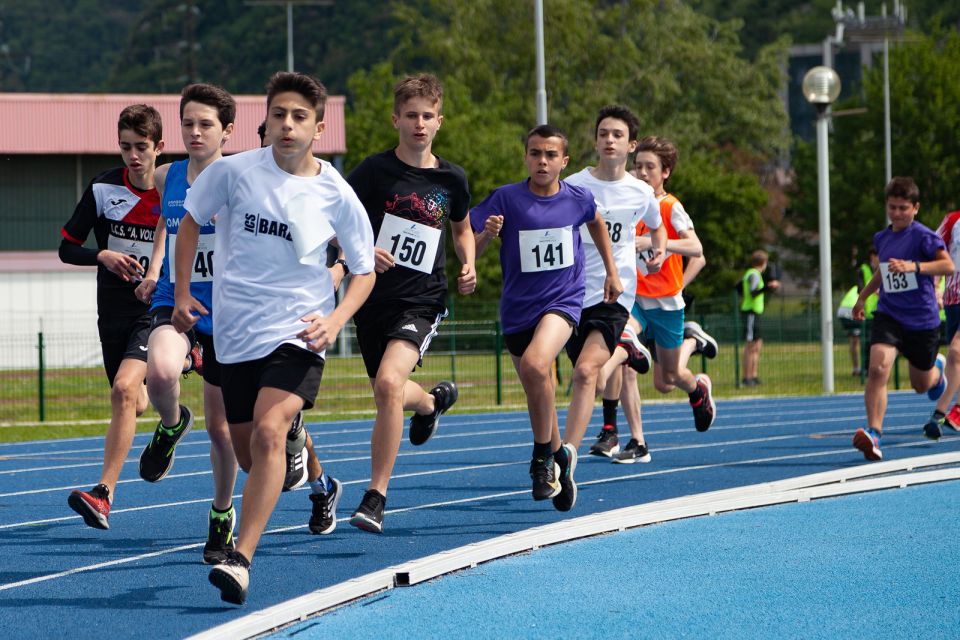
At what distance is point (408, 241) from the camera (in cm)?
734

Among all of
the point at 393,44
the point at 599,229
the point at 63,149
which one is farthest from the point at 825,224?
the point at 393,44

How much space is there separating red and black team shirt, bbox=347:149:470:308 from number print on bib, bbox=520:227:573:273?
0.67m

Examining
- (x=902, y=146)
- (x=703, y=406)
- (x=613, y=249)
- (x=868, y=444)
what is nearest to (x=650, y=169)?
Answer: (x=613, y=249)

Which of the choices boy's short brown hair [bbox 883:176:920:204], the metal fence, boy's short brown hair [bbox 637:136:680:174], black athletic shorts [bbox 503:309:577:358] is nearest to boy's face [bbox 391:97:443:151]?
black athletic shorts [bbox 503:309:577:358]

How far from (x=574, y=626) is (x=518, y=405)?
14310 millimetres

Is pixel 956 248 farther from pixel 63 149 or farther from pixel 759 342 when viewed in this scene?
pixel 63 149

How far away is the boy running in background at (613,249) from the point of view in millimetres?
8516

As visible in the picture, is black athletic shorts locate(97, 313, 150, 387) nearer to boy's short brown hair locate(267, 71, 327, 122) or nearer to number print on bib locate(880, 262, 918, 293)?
boy's short brown hair locate(267, 71, 327, 122)

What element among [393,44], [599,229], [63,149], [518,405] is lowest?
[518,405]

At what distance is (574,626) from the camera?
17.4 feet

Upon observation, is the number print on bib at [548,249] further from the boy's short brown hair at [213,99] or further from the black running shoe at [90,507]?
the black running shoe at [90,507]

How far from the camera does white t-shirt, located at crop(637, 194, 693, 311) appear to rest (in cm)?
1076

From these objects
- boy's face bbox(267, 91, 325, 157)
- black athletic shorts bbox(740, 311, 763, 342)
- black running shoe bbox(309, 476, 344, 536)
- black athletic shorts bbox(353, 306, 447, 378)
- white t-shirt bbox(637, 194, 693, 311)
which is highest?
boy's face bbox(267, 91, 325, 157)

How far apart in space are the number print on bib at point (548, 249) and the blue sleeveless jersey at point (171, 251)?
5.91 feet
